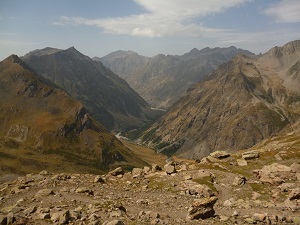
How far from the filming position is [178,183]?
52.4 metres

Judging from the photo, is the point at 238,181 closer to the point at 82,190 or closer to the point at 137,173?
the point at 137,173

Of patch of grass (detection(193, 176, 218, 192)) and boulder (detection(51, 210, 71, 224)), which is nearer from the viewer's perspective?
boulder (detection(51, 210, 71, 224))

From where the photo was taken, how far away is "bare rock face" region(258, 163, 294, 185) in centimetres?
5139

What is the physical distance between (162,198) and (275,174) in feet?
73.0

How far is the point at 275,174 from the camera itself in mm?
52969

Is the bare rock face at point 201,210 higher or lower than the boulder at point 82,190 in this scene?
higher

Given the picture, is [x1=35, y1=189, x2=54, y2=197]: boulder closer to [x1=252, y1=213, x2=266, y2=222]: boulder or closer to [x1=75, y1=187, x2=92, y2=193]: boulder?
[x1=75, y1=187, x2=92, y2=193]: boulder

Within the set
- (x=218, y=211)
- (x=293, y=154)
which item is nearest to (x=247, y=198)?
(x=218, y=211)

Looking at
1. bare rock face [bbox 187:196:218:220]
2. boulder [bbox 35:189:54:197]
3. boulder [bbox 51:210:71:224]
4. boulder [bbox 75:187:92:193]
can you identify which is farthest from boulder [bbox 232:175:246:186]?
boulder [bbox 51:210:71:224]

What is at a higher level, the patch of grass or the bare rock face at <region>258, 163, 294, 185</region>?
the bare rock face at <region>258, 163, 294, 185</region>

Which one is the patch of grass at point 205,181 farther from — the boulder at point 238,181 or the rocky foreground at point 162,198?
the boulder at point 238,181

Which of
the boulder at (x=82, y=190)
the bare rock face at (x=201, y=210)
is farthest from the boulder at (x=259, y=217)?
the boulder at (x=82, y=190)

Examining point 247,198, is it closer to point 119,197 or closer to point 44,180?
point 119,197

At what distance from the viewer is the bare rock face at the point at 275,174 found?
51.4m
